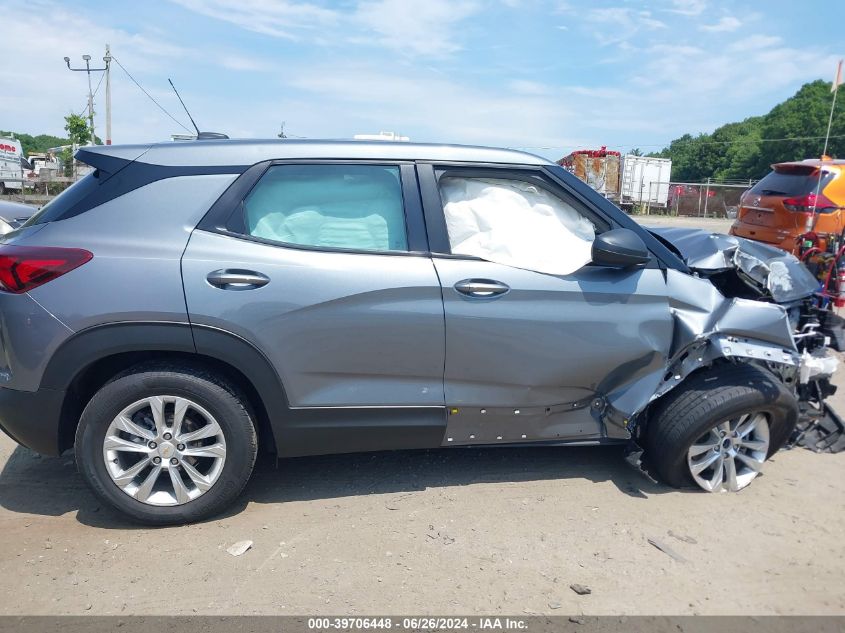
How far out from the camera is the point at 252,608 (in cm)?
258

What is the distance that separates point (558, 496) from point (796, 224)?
600 cm

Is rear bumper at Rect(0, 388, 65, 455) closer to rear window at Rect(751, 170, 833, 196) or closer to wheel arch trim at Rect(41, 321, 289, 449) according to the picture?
wheel arch trim at Rect(41, 321, 289, 449)

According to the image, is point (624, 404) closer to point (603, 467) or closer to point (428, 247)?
point (603, 467)

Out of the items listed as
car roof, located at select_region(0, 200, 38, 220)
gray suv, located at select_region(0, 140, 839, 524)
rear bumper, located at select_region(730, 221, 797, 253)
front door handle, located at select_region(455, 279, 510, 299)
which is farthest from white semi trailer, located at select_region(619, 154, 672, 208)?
front door handle, located at select_region(455, 279, 510, 299)

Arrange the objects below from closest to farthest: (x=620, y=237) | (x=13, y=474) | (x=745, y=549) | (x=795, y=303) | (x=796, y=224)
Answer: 1. (x=745, y=549)
2. (x=620, y=237)
3. (x=13, y=474)
4. (x=795, y=303)
5. (x=796, y=224)

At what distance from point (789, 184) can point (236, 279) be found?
756 centimetres

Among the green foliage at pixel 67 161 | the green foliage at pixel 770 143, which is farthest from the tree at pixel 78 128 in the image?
the green foliage at pixel 770 143

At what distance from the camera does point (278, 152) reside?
322 cm

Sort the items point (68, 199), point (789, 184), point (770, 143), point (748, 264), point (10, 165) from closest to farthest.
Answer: point (68, 199) → point (748, 264) → point (789, 184) → point (10, 165) → point (770, 143)

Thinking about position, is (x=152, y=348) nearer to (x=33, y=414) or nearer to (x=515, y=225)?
(x=33, y=414)

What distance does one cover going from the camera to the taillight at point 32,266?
2.95 metres

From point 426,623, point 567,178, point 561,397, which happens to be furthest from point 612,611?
point 567,178

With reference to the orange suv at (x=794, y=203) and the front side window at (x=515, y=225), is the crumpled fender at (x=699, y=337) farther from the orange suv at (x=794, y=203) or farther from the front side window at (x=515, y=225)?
the orange suv at (x=794, y=203)

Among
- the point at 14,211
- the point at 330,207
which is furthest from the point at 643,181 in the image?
the point at 330,207
